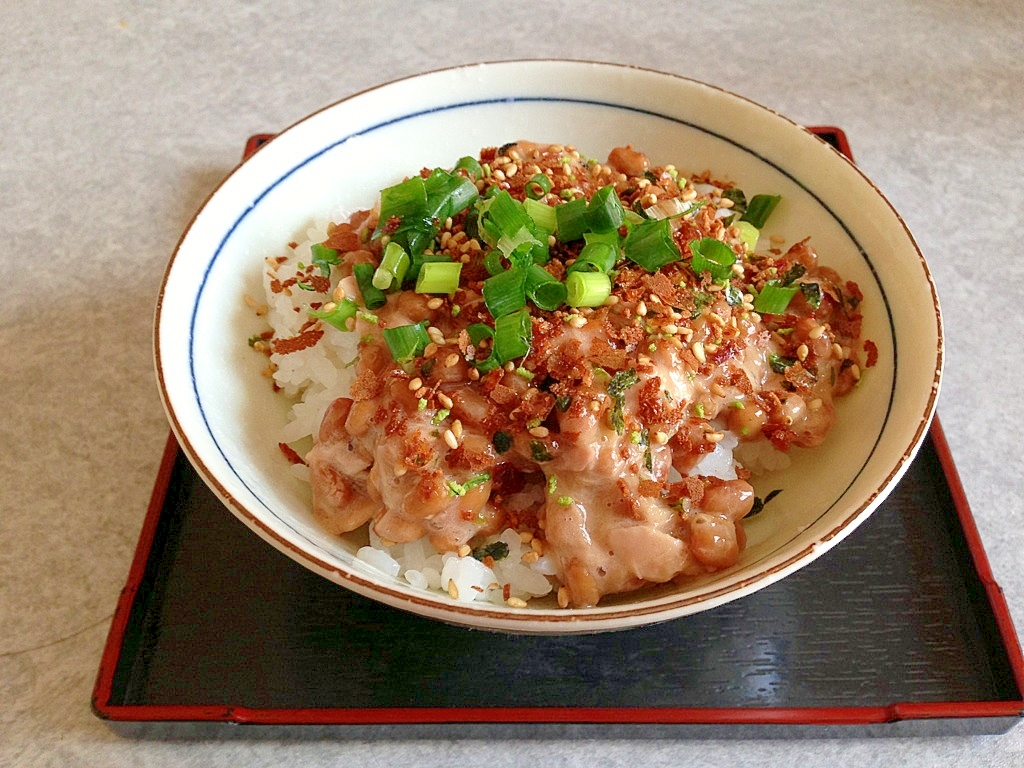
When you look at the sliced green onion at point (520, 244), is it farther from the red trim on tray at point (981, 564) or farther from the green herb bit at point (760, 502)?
the red trim on tray at point (981, 564)

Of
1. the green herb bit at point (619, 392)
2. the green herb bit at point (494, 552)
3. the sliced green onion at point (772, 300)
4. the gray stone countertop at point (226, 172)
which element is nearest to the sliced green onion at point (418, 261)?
the green herb bit at point (619, 392)

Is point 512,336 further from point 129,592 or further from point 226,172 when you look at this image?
point 226,172

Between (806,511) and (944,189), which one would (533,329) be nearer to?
(806,511)

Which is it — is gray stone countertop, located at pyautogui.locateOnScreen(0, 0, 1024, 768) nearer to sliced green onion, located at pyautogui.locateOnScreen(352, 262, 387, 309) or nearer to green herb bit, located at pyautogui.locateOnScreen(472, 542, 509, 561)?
green herb bit, located at pyautogui.locateOnScreen(472, 542, 509, 561)

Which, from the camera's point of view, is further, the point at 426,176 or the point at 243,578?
the point at 426,176

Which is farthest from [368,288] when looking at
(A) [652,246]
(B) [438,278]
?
(A) [652,246]

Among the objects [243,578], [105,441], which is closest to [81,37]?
[105,441]
